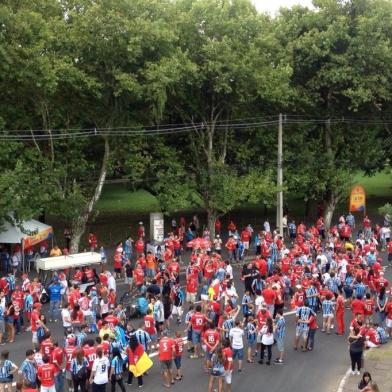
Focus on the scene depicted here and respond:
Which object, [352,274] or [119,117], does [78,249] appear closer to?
[119,117]

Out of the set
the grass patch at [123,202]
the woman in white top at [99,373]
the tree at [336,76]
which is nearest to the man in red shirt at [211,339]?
the woman in white top at [99,373]

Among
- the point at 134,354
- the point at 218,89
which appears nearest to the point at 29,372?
the point at 134,354

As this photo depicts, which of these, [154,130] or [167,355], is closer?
[167,355]

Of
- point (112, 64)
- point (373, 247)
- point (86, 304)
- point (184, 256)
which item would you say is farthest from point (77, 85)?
point (373, 247)

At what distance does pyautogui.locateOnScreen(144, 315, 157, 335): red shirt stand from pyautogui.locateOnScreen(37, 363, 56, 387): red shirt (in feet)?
12.3

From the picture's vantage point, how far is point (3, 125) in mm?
26828

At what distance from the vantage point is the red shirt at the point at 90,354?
45.1 ft

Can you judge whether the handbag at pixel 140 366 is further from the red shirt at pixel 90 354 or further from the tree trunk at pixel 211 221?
the tree trunk at pixel 211 221

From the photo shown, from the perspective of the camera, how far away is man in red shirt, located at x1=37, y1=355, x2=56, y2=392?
513 inches

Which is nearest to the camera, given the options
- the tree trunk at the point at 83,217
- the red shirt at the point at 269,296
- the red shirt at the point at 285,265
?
the red shirt at the point at 269,296

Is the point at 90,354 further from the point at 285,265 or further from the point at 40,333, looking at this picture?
the point at 285,265

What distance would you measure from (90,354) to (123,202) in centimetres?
3555

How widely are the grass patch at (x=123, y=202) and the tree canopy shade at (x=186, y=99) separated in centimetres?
943

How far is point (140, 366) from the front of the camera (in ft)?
48.4
